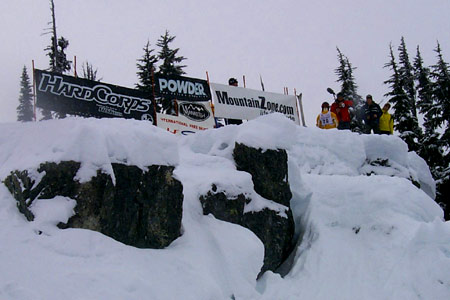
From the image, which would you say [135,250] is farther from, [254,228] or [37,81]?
[37,81]

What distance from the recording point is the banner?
39.8 feet

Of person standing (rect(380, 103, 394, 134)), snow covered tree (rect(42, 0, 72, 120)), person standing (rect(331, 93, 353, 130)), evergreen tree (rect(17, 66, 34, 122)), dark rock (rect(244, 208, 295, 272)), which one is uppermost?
evergreen tree (rect(17, 66, 34, 122))

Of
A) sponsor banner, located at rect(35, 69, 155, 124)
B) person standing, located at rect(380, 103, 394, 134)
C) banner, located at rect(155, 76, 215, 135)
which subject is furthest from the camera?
person standing, located at rect(380, 103, 394, 134)

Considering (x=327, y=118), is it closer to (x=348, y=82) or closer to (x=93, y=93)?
(x=93, y=93)

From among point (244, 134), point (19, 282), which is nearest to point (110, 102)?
point (244, 134)

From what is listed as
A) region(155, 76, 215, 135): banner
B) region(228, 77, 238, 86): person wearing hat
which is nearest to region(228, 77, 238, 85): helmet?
region(228, 77, 238, 86): person wearing hat

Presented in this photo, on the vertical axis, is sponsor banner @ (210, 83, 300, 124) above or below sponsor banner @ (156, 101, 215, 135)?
above

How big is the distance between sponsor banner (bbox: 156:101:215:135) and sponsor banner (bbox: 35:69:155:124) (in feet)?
1.97

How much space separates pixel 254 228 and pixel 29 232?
3.84 m

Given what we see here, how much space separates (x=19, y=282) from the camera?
359 centimetres

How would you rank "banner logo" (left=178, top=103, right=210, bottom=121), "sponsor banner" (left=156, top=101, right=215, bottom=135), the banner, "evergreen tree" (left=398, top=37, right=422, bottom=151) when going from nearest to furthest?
"sponsor banner" (left=156, top=101, right=215, bottom=135), the banner, "banner logo" (left=178, top=103, right=210, bottom=121), "evergreen tree" (left=398, top=37, right=422, bottom=151)

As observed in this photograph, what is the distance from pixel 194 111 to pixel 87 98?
3.57 m

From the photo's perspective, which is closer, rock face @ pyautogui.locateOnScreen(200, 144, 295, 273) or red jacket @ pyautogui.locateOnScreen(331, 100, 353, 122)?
rock face @ pyautogui.locateOnScreen(200, 144, 295, 273)

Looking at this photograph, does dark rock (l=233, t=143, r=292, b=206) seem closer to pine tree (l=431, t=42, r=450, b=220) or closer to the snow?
the snow
